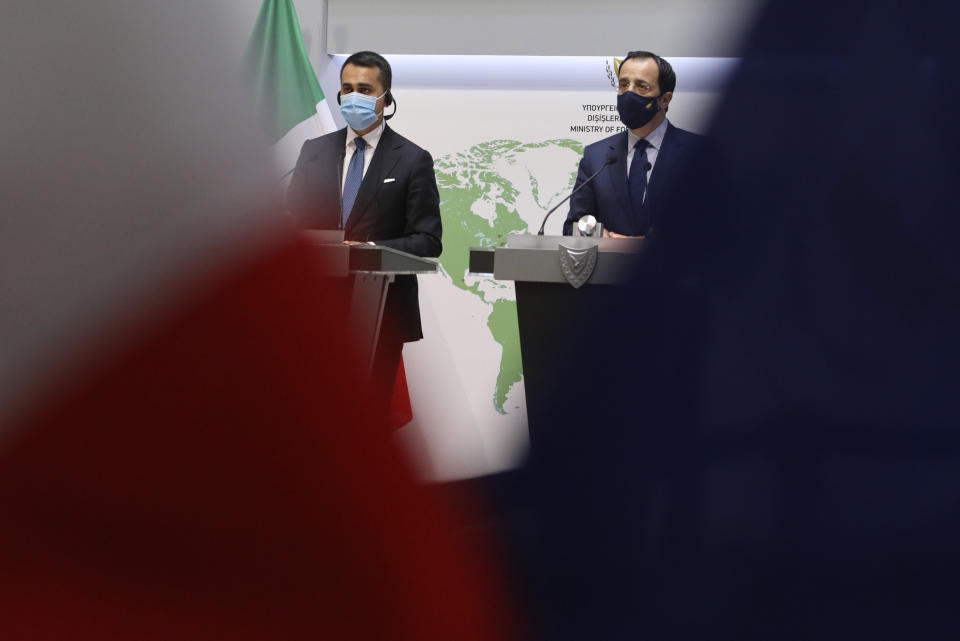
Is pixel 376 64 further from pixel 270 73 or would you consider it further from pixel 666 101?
pixel 270 73

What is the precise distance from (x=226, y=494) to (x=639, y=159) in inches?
21.2

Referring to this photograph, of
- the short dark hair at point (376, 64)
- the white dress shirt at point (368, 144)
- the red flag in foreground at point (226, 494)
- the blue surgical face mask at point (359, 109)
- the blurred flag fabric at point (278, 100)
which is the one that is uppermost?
the short dark hair at point (376, 64)

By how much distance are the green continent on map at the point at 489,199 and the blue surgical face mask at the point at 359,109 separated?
4.98ft

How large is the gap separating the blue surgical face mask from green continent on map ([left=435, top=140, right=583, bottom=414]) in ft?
4.98

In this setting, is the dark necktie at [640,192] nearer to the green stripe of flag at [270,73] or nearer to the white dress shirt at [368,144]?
the green stripe of flag at [270,73]

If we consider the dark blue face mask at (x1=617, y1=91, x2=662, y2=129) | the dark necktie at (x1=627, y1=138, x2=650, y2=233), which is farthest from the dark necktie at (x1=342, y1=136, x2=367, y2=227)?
the dark necktie at (x1=627, y1=138, x2=650, y2=233)

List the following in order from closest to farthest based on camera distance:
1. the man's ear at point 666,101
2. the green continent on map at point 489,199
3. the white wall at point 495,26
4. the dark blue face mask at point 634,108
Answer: the man's ear at point 666,101
the dark blue face mask at point 634,108
the white wall at point 495,26
the green continent on map at point 489,199

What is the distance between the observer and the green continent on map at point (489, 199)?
3852 millimetres

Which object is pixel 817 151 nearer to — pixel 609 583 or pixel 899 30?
pixel 899 30

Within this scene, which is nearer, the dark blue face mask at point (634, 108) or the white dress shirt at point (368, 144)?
the dark blue face mask at point (634, 108)

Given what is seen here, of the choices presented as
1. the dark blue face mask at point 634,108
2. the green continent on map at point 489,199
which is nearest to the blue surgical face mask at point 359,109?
the dark blue face mask at point 634,108

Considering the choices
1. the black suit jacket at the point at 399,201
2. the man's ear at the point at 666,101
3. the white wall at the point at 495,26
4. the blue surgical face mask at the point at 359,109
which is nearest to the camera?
the man's ear at the point at 666,101

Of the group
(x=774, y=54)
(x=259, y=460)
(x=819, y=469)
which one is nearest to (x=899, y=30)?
(x=774, y=54)

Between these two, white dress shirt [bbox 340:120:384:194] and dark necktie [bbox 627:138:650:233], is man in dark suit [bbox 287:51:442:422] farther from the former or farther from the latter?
dark necktie [bbox 627:138:650:233]
